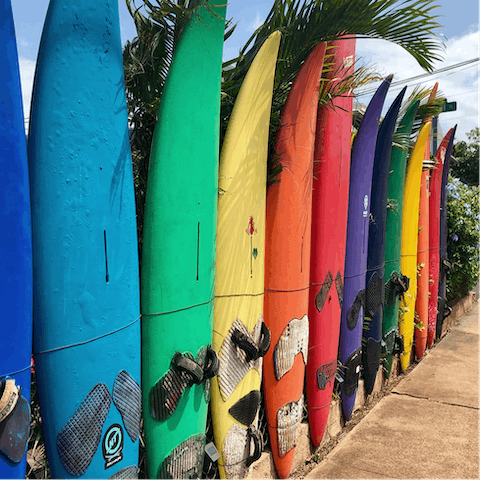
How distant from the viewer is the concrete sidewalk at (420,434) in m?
3.01

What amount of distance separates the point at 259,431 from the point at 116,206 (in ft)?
5.67

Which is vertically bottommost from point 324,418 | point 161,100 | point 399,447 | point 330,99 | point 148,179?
point 399,447

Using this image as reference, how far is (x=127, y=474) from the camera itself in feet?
6.26

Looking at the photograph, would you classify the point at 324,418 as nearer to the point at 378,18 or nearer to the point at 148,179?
the point at 148,179

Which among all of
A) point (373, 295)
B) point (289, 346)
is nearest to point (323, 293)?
point (289, 346)

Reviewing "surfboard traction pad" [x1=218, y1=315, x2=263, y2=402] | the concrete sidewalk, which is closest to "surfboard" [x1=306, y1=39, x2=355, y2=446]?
the concrete sidewalk

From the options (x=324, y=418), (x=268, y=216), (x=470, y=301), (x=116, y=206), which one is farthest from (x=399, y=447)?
(x=470, y=301)

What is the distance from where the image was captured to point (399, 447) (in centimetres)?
330

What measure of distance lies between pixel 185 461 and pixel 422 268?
3.76 m

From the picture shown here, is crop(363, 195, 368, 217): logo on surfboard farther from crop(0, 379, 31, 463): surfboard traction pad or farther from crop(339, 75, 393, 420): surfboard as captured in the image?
crop(0, 379, 31, 463): surfboard traction pad

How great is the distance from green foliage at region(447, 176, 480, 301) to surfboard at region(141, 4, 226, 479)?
5.00 metres

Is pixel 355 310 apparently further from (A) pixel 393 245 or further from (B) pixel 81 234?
(B) pixel 81 234

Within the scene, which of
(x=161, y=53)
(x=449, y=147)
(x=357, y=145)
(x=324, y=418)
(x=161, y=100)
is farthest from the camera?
(x=449, y=147)

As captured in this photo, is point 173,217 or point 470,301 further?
point 470,301
